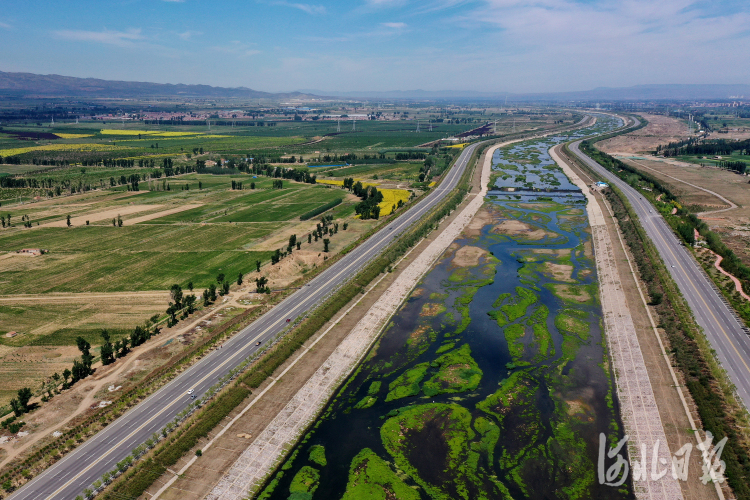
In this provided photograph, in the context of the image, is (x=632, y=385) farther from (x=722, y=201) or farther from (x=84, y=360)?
(x=722, y=201)

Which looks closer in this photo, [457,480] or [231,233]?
[457,480]

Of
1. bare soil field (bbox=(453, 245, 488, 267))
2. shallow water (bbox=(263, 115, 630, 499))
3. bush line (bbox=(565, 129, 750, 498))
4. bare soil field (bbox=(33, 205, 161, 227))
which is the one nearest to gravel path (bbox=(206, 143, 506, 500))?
shallow water (bbox=(263, 115, 630, 499))

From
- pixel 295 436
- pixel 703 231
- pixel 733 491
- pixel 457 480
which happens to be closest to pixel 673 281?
pixel 703 231

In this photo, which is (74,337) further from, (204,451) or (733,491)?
(733,491)

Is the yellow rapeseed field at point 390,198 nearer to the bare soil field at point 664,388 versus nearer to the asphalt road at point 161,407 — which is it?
the asphalt road at point 161,407

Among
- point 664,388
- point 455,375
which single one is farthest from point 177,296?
point 664,388

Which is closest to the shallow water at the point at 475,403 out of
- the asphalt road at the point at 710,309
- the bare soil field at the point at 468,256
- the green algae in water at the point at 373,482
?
the green algae in water at the point at 373,482
